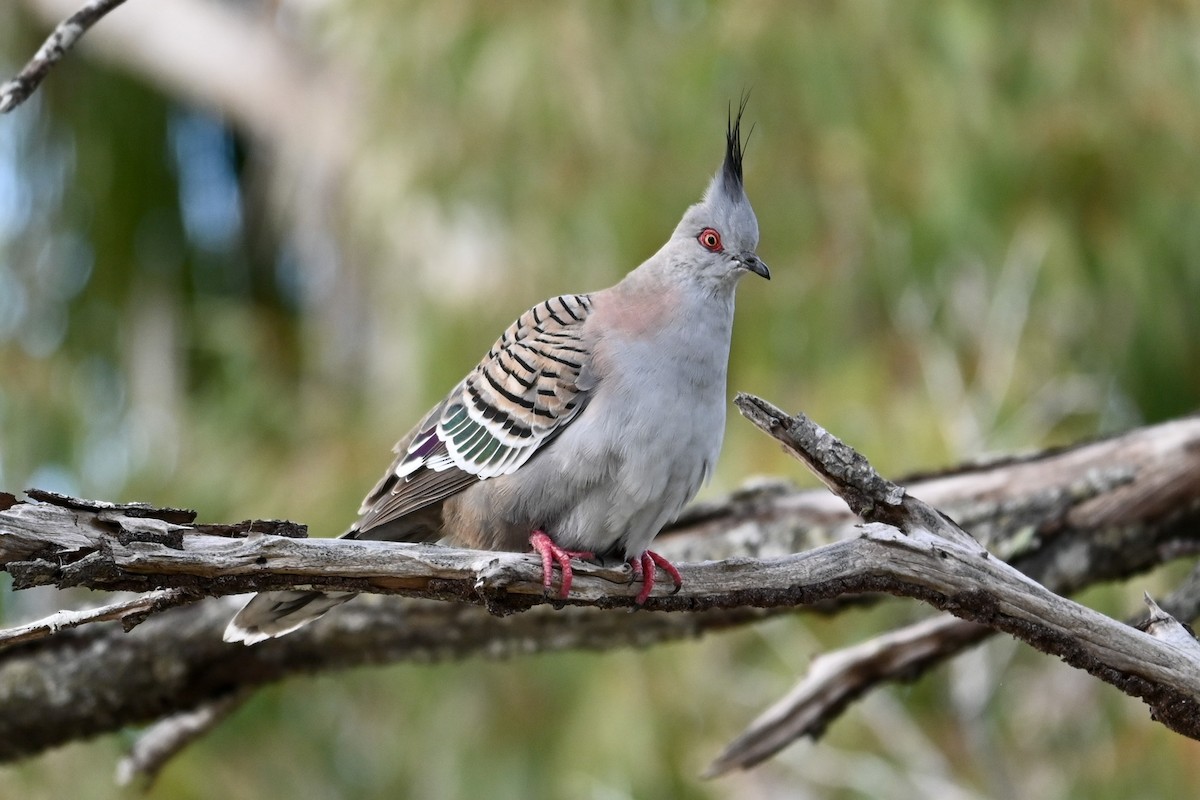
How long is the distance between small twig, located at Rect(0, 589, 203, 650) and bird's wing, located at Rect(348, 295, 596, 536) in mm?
737

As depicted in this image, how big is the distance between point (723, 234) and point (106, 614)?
1763 mm

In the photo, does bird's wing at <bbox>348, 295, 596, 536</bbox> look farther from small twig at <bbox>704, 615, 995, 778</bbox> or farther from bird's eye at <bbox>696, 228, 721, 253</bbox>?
small twig at <bbox>704, 615, 995, 778</bbox>

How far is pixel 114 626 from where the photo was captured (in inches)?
158

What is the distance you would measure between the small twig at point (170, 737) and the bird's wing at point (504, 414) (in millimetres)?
1045

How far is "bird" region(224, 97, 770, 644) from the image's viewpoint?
317cm

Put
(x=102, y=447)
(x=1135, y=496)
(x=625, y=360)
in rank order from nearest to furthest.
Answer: (x=625, y=360) < (x=1135, y=496) < (x=102, y=447)

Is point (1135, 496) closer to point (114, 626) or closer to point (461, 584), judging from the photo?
point (461, 584)

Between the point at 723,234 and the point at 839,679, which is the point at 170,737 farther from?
the point at 723,234

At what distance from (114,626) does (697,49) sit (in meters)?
4.02

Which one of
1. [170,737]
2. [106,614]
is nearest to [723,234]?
[106,614]

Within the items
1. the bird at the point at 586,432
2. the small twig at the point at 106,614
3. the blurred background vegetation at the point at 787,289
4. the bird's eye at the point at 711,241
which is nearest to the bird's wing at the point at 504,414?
the bird at the point at 586,432

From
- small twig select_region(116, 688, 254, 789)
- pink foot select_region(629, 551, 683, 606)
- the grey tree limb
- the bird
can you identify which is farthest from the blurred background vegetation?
pink foot select_region(629, 551, 683, 606)

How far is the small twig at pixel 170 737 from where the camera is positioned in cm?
418

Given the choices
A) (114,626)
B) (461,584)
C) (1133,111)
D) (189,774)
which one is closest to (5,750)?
(114,626)
